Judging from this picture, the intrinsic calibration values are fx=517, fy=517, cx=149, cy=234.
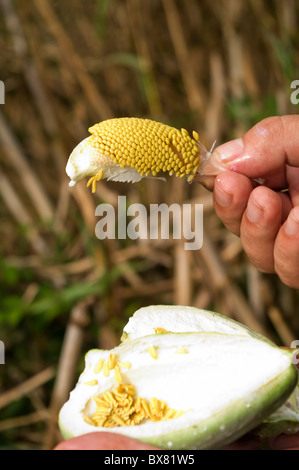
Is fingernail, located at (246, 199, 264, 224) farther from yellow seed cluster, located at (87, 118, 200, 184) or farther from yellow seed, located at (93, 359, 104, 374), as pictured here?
yellow seed, located at (93, 359, 104, 374)

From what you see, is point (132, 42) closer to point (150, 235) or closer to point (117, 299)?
point (150, 235)

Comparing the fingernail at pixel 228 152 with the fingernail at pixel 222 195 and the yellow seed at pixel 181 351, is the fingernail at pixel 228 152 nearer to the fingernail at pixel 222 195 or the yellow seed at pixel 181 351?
the fingernail at pixel 222 195

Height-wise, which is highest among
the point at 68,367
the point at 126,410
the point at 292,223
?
the point at 292,223

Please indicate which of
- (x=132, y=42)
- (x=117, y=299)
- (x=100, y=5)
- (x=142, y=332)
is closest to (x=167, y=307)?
(x=142, y=332)

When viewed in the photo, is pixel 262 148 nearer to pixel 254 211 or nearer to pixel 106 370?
pixel 254 211

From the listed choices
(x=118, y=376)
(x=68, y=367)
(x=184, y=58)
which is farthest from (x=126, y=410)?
(x=184, y=58)
